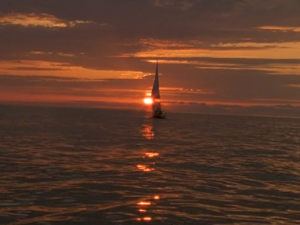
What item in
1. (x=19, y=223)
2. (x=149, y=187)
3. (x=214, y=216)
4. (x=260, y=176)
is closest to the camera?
(x=19, y=223)

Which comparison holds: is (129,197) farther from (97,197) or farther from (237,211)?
(237,211)

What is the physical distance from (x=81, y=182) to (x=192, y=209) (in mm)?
6851

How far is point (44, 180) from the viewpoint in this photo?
2175 centimetres

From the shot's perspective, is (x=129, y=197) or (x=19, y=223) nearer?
(x=19, y=223)

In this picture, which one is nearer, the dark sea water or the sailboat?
the dark sea water

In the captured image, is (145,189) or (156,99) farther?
(156,99)

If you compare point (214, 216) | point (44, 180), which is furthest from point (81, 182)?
point (214, 216)

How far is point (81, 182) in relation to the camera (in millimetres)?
21594

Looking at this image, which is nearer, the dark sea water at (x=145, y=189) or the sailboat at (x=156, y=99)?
the dark sea water at (x=145, y=189)

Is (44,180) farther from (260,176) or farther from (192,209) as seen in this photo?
(260,176)

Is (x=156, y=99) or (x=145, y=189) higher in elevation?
(x=145, y=189)

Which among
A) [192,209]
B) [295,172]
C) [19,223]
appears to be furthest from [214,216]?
[295,172]

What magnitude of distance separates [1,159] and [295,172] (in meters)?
18.6

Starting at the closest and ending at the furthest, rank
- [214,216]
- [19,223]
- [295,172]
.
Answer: [19,223] → [214,216] → [295,172]
